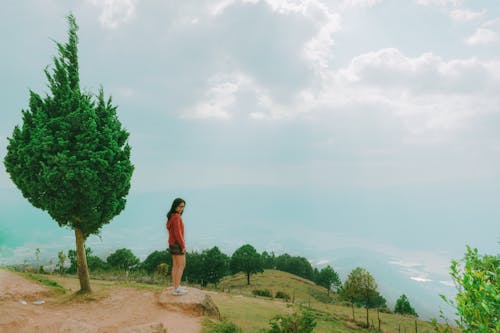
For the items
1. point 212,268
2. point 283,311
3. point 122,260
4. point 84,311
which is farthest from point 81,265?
point 122,260

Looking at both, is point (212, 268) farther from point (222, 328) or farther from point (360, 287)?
point (222, 328)

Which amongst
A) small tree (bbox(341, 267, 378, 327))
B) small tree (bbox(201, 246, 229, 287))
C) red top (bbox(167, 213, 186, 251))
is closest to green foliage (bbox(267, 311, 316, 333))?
red top (bbox(167, 213, 186, 251))

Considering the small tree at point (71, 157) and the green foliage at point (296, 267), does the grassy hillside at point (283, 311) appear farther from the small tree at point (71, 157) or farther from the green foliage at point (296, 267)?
the green foliage at point (296, 267)

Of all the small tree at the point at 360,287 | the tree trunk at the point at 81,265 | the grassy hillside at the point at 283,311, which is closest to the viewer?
the tree trunk at the point at 81,265

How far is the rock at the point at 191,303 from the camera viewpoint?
12195 mm

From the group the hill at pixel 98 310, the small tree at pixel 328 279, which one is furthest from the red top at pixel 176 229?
the small tree at pixel 328 279

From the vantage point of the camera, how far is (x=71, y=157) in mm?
13570

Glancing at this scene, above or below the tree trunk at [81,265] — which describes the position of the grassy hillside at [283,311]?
below

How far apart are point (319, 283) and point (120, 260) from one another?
53029mm

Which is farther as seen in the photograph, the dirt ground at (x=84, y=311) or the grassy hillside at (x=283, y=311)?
the grassy hillside at (x=283, y=311)

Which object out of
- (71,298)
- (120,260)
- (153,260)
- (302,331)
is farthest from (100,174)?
(153,260)

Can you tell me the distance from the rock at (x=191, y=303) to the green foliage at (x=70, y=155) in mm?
5813

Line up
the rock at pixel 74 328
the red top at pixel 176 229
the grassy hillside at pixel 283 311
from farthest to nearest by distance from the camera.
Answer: the grassy hillside at pixel 283 311, the red top at pixel 176 229, the rock at pixel 74 328

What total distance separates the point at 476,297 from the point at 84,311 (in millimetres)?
Answer: 14432
